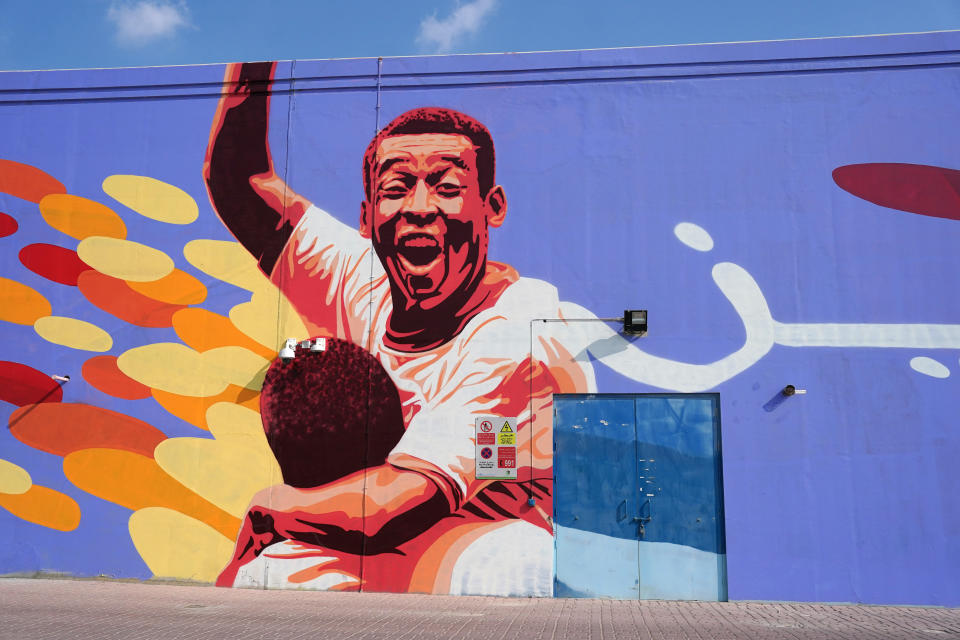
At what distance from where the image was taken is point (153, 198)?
1119cm

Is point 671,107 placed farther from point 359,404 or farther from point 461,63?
point 359,404

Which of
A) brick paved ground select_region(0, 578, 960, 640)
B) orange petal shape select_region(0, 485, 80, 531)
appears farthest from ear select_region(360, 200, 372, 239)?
orange petal shape select_region(0, 485, 80, 531)

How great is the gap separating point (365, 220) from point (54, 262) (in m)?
4.85

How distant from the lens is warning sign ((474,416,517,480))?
9984mm

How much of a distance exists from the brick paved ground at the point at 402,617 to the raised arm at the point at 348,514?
648mm

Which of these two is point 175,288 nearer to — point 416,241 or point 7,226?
point 7,226

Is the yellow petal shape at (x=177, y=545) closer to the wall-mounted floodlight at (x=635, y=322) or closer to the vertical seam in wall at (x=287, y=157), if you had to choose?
the vertical seam in wall at (x=287, y=157)

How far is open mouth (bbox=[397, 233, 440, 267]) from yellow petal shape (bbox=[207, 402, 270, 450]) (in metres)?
3.11

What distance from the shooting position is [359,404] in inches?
409

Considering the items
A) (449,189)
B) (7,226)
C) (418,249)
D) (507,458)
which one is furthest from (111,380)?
(507,458)

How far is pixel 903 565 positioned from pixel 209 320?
9939 mm

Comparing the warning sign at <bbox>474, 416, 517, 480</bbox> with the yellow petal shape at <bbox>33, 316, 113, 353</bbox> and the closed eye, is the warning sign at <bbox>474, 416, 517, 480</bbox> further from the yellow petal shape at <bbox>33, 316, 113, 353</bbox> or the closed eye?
the yellow petal shape at <bbox>33, 316, 113, 353</bbox>

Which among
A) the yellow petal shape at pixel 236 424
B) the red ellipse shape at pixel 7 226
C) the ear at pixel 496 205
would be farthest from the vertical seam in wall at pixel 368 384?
the red ellipse shape at pixel 7 226

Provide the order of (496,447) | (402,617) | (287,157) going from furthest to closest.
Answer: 1. (287,157)
2. (496,447)
3. (402,617)
